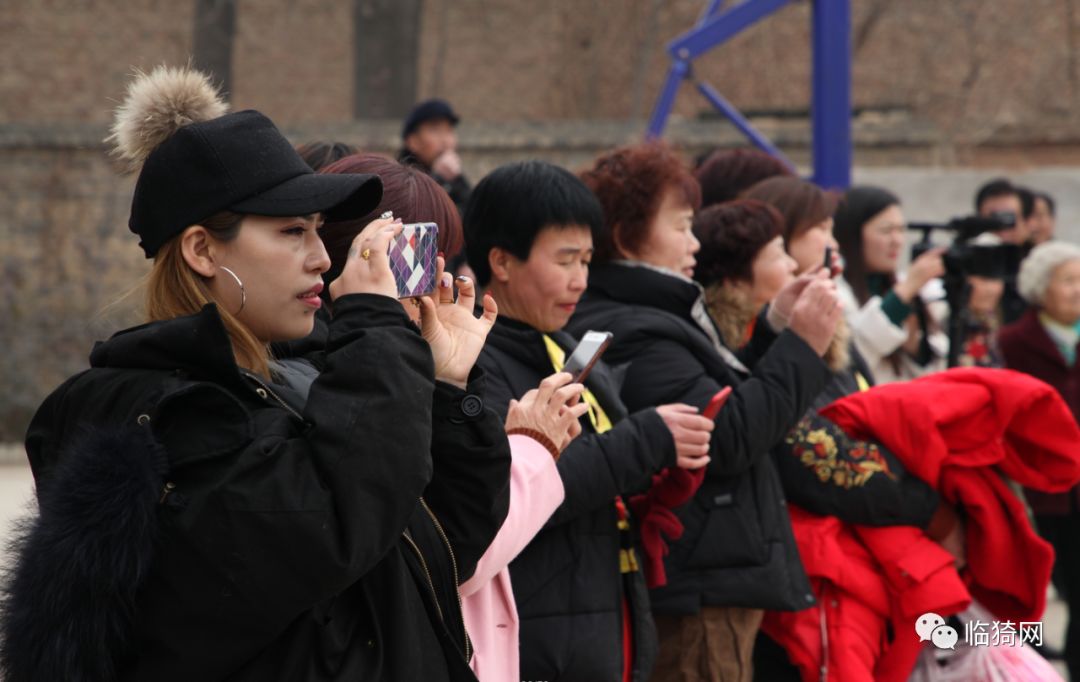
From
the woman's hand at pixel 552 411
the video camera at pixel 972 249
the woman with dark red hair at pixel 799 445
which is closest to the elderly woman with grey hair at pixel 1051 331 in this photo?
the video camera at pixel 972 249

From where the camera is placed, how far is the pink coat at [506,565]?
2496 millimetres

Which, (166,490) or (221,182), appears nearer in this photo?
(166,490)

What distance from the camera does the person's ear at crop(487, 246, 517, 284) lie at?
10.7 feet

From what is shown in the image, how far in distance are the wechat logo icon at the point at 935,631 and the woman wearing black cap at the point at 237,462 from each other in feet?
5.90

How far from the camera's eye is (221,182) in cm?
201

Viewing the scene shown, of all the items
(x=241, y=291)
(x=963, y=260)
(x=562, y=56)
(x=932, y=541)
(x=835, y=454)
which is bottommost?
(x=932, y=541)

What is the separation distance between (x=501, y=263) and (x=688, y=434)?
0.59 metres

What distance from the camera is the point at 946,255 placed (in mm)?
4934

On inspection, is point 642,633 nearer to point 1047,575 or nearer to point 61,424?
point 1047,575

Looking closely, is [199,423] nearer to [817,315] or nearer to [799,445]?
[817,315]

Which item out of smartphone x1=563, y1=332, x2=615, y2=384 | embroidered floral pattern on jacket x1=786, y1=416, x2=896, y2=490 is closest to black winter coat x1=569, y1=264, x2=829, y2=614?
embroidered floral pattern on jacket x1=786, y1=416, x2=896, y2=490

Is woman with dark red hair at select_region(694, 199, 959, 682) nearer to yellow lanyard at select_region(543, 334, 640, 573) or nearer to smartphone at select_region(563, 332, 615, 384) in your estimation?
yellow lanyard at select_region(543, 334, 640, 573)

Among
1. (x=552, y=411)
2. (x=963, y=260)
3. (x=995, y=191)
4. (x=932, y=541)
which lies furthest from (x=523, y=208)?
(x=995, y=191)

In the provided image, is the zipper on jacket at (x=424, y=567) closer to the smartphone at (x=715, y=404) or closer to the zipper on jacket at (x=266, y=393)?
the zipper on jacket at (x=266, y=393)
